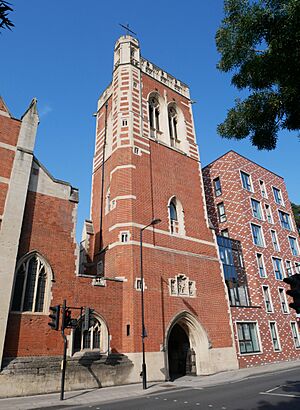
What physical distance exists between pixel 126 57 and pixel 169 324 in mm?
24002

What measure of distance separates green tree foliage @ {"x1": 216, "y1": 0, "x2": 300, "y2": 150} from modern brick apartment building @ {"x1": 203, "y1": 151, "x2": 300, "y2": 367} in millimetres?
19281

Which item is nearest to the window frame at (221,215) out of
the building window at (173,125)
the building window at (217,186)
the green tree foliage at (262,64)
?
the building window at (217,186)

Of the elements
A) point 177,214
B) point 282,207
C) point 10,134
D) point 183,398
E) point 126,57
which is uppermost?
point 126,57

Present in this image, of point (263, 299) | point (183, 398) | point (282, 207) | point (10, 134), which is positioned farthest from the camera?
point (282, 207)

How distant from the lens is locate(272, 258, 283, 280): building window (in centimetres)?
3139

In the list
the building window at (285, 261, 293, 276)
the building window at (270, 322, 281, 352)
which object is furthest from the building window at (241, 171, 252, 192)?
the building window at (270, 322, 281, 352)

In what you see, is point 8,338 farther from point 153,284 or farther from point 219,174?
point 219,174

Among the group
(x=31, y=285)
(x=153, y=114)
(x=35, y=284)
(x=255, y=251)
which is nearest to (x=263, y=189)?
(x=255, y=251)

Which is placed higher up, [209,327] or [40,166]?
[40,166]

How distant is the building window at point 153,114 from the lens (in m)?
26.8

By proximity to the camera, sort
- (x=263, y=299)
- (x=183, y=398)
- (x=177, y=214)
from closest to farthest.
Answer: (x=183, y=398) → (x=177, y=214) → (x=263, y=299)

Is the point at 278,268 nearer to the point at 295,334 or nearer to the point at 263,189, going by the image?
the point at 295,334

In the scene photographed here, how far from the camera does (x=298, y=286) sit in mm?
5551

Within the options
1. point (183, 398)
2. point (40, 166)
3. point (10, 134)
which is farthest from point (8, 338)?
point (10, 134)
